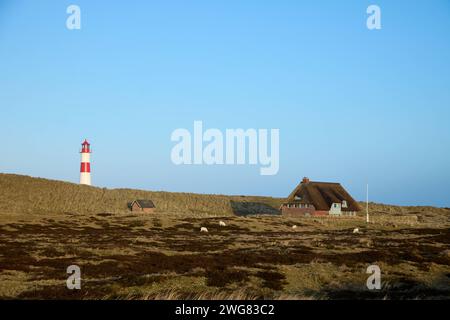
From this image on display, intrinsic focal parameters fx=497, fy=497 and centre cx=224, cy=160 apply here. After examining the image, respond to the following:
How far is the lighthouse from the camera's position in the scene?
102875 mm

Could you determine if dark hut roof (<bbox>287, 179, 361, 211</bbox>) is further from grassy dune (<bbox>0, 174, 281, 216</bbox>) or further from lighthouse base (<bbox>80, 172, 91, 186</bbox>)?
lighthouse base (<bbox>80, 172, 91, 186</bbox>)

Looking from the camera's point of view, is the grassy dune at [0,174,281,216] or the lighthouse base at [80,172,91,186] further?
the lighthouse base at [80,172,91,186]

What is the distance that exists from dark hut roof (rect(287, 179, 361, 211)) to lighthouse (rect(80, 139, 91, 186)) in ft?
143

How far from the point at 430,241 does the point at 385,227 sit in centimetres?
2095

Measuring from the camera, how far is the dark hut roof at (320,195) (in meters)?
85.3

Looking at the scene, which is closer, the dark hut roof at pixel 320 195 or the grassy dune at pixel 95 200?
the dark hut roof at pixel 320 195

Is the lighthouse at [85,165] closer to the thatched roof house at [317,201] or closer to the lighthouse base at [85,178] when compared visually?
the lighthouse base at [85,178]

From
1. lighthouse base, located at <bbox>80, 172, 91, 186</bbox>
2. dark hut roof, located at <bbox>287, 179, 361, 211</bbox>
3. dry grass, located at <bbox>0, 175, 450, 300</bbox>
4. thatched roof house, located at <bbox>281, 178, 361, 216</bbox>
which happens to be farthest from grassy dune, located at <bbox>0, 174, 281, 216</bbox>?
dry grass, located at <bbox>0, 175, 450, 300</bbox>

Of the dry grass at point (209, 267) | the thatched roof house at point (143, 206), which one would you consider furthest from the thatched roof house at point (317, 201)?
the dry grass at point (209, 267)

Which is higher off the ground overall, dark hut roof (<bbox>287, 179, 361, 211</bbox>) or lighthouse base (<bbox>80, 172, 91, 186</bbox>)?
lighthouse base (<bbox>80, 172, 91, 186</bbox>)

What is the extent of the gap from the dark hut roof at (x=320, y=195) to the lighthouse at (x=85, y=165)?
43490 mm
